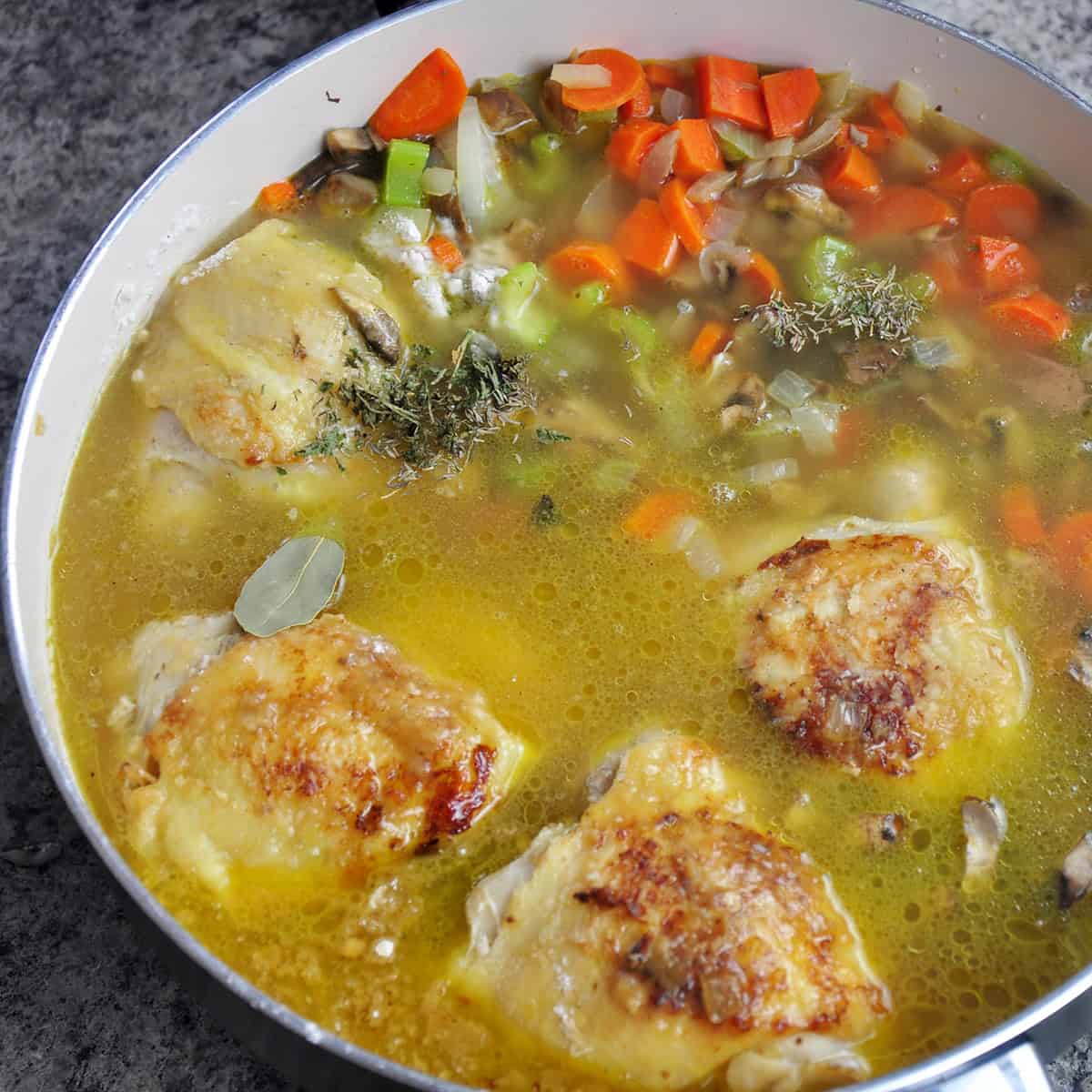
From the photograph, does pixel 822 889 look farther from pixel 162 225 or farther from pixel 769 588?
pixel 162 225

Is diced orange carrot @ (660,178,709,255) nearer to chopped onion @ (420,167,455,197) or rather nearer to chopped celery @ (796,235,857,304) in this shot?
chopped celery @ (796,235,857,304)

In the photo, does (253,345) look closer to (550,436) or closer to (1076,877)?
(550,436)

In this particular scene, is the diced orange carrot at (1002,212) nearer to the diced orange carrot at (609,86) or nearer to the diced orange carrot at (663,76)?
the diced orange carrot at (663,76)

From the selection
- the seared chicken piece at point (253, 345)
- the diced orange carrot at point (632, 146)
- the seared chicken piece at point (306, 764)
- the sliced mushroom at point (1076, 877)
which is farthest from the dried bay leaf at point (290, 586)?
the sliced mushroom at point (1076, 877)

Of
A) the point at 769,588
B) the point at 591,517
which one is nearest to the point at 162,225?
the point at 591,517

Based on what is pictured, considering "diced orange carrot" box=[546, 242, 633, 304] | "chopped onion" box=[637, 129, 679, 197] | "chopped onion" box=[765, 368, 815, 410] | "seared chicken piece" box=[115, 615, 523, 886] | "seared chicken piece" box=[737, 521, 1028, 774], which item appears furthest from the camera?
"chopped onion" box=[637, 129, 679, 197]

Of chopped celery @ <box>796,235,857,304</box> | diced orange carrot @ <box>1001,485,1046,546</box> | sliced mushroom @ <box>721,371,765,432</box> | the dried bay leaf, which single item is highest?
chopped celery @ <box>796,235,857,304</box>

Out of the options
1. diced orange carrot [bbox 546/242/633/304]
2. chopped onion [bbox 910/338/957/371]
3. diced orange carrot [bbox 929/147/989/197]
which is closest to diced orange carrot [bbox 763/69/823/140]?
Answer: diced orange carrot [bbox 929/147/989/197]
